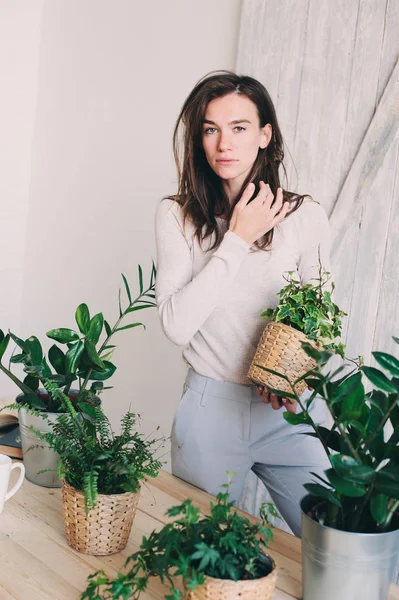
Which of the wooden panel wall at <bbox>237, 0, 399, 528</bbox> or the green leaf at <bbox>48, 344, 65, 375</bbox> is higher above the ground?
the wooden panel wall at <bbox>237, 0, 399, 528</bbox>

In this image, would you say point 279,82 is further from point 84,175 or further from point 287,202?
point 84,175

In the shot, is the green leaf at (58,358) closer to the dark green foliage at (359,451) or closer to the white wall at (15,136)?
the dark green foliage at (359,451)

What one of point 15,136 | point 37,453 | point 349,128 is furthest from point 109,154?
point 37,453

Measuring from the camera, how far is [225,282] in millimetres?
1746

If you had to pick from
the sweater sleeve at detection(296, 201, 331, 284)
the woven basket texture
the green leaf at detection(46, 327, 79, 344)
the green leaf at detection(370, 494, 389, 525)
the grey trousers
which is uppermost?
the sweater sleeve at detection(296, 201, 331, 284)

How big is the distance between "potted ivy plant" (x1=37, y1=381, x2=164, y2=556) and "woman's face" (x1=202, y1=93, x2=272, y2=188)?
86cm

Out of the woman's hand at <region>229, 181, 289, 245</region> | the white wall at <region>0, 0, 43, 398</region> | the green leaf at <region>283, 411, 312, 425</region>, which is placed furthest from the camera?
the white wall at <region>0, 0, 43, 398</region>

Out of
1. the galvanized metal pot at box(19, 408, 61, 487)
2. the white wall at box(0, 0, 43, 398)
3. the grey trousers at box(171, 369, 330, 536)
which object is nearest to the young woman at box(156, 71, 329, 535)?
the grey trousers at box(171, 369, 330, 536)

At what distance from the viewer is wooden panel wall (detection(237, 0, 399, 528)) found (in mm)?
→ 2342

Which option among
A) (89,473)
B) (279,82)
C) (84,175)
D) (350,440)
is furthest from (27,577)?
(84,175)

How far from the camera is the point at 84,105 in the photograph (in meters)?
3.69

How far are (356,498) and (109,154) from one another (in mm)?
2763

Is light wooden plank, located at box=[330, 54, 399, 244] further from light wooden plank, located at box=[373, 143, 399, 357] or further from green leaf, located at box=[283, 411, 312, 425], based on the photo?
green leaf, located at box=[283, 411, 312, 425]

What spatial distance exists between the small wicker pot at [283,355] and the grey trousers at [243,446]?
281 mm
